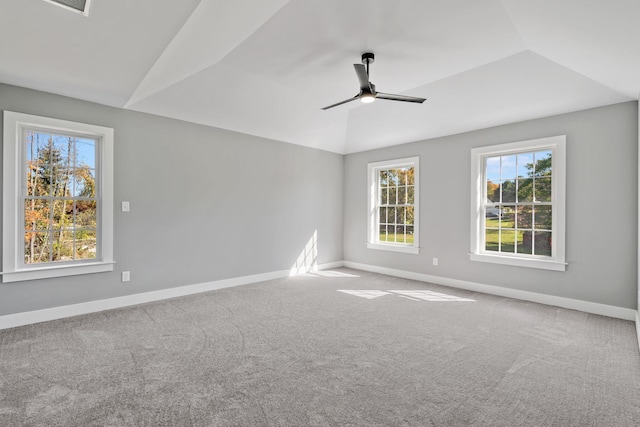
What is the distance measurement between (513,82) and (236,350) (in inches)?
164

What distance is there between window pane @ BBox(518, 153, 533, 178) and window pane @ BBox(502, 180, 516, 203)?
16 cm

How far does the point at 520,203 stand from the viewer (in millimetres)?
4641

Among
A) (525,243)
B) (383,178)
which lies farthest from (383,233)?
(525,243)

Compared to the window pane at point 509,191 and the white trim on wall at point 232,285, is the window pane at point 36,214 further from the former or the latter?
the window pane at point 509,191

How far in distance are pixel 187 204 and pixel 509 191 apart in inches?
186

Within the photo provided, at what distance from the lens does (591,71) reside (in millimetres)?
3293

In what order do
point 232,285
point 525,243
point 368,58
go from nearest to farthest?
point 368,58
point 525,243
point 232,285

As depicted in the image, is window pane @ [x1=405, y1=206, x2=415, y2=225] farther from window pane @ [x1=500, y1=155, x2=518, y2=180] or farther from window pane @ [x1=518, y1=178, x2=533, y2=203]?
window pane @ [x1=518, y1=178, x2=533, y2=203]

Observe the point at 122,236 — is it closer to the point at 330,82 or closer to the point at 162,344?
the point at 162,344

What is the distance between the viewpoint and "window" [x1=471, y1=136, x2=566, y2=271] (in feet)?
13.9

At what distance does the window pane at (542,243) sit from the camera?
4387 mm

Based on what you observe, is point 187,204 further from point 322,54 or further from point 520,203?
point 520,203

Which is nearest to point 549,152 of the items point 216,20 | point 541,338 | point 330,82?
point 541,338

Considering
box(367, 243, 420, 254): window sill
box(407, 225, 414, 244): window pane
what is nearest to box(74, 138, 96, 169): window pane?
box(367, 243, 420, 254): window sill
